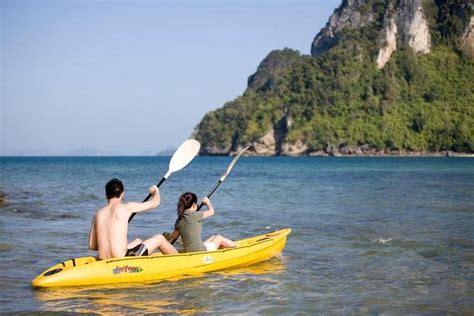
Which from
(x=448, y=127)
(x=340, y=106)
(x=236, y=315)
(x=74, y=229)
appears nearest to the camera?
(x=236, y=315)

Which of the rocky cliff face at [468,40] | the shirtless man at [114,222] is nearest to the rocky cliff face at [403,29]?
the rocky cliff face at [468,40]

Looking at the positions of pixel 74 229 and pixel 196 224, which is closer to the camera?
pixel 196 224

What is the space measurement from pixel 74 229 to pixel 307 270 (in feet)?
24.0

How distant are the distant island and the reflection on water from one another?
11784 centimetres

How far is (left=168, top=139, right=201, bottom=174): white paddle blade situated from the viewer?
12102 millimetres

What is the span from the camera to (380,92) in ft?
452

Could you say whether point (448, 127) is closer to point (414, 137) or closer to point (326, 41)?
point (414, 137)

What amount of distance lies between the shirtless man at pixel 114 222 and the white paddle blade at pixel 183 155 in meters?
3.25

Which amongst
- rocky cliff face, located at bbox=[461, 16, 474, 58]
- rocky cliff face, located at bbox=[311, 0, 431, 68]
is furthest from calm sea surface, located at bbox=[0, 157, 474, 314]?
rocky cliff face, located at bbox=[461, 16, 474, 58]

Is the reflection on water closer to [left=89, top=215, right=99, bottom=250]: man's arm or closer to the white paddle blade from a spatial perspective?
[left=89, top=215, right=99, bottom=250]: man's arm

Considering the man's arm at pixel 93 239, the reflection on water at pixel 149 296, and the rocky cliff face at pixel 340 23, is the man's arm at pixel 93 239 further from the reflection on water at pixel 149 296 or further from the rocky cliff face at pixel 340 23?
the rocky cliff face at pixel 340 23

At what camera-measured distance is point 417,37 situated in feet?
464

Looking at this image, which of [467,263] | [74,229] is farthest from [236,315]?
[74,229]

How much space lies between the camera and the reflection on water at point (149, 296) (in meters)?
7.50
